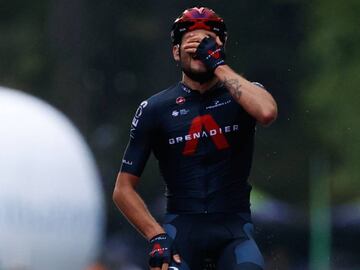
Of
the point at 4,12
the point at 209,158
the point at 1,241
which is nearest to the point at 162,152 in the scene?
the point at 209,158

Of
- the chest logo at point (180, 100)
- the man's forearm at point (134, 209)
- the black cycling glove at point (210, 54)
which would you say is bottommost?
the man's forearm at point (134, 209)

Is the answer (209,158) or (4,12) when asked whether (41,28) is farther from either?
(209,158)

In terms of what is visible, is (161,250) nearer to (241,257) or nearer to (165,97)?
(241,257)

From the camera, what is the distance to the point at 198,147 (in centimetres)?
554

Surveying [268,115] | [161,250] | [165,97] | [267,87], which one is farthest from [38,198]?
[268,115]

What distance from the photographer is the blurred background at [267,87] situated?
30.6 ft

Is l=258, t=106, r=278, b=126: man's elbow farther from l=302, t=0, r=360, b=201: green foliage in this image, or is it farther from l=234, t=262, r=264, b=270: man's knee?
l=302, t=0, r=360, b=201: green foliage

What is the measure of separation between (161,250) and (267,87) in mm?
4156

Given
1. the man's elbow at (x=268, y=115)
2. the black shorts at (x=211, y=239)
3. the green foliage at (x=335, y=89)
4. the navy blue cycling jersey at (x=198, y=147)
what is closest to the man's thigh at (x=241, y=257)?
the black shorts at (x=211, y=239)

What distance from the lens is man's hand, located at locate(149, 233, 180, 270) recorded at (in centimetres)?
532

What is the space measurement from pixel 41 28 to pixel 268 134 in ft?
6.42

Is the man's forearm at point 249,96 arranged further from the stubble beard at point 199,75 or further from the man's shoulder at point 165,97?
the man's shoulder at point 165,97

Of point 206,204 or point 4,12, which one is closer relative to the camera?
point 206,204

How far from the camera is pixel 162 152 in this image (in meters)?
5.63
